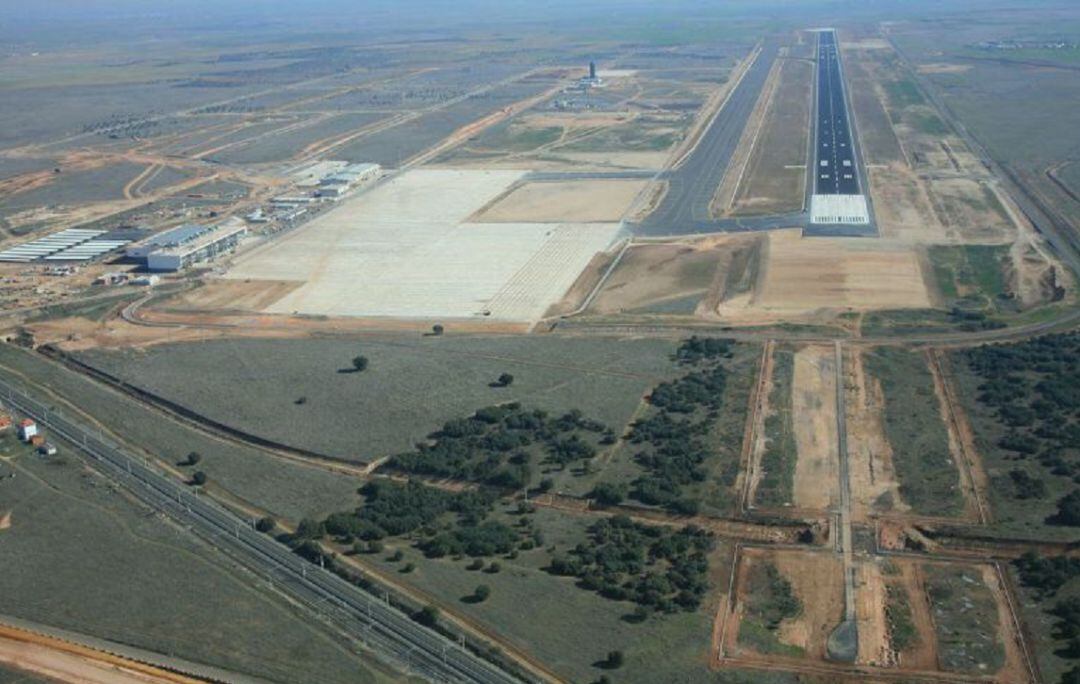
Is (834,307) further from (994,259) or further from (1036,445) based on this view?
(1036,445)

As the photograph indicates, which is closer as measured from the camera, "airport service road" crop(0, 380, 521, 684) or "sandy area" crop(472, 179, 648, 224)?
"airport service road" crop(0, 380, 521, 684)

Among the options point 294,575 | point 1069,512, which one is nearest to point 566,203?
point 1069,512

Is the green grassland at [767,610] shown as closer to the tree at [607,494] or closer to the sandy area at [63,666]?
the tree at [607,494]

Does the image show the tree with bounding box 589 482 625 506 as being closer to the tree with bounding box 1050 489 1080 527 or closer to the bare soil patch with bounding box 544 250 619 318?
the tree with bounding box 1050 489 1080 527

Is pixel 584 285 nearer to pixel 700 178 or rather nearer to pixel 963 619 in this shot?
pixel 700 178

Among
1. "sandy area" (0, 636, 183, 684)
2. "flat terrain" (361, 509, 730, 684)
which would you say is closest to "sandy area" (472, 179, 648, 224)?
"flat terrain" (361, 509, 730, 684)

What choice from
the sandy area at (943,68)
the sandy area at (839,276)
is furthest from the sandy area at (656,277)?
the sandy area at (943,68)
